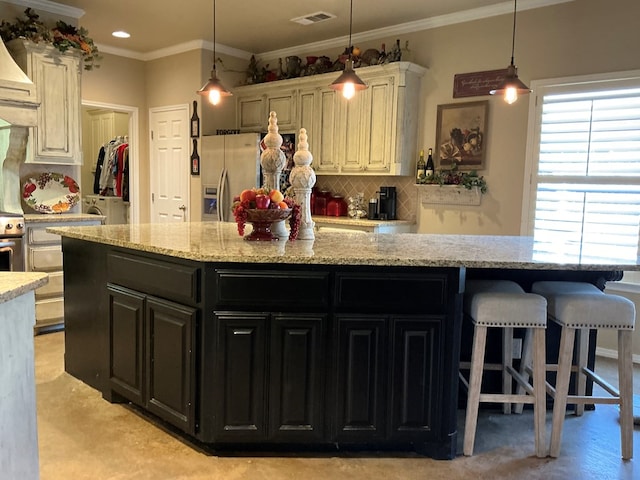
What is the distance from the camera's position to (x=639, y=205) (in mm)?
3932

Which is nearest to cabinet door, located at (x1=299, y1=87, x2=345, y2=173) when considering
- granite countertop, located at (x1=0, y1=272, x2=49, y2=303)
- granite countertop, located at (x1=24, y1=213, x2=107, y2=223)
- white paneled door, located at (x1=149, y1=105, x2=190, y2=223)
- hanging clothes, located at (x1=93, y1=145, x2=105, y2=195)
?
white paneled door, located at (x1=149, y1=105, x2=190, y2=223)

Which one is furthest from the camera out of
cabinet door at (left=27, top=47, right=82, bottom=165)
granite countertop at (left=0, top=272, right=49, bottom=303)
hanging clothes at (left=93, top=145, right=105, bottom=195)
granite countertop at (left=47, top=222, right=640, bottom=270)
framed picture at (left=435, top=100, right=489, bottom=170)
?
hanging clothes at (left=93, top=145, right=105, bottom=195)

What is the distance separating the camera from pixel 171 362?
2555mm

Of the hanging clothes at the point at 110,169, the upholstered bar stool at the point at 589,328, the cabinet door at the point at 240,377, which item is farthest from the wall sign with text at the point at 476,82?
the hanging clothes at the point at 110,169

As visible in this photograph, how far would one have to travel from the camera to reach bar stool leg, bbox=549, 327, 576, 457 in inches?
97.6

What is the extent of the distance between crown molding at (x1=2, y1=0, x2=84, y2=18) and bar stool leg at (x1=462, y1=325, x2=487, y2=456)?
4.44 m

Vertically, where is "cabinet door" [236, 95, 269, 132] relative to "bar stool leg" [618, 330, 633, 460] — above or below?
above

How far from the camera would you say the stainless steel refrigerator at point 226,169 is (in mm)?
5535

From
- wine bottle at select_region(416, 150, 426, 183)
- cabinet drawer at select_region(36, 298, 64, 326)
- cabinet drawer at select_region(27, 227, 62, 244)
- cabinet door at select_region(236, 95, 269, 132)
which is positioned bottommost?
cabinet drawer at select_region(36, 298, 64, 326)

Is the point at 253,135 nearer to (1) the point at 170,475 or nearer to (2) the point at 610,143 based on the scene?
(2) the point at 610,143

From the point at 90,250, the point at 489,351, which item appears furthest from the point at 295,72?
the point at 489,351

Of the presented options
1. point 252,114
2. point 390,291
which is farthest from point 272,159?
point 252,114

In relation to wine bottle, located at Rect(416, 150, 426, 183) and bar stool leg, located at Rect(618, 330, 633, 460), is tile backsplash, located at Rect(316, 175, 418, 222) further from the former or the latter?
bar stool leg, located at Rect(618, 330, 633, 460)

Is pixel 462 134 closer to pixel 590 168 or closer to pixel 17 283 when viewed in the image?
pixel 590 168
